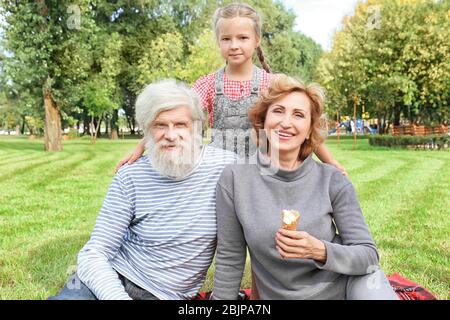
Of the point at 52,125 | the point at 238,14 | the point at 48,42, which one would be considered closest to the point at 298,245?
the point at 238,14

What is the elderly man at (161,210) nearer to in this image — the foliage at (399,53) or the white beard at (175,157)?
the white beard at (175,157)

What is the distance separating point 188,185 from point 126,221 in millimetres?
400

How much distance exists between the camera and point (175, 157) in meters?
2.85

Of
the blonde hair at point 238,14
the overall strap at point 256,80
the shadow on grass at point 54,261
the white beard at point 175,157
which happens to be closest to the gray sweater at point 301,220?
the white beard at point 175,157

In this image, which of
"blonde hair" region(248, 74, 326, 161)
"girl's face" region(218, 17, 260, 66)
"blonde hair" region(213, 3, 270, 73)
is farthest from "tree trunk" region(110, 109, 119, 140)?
"blonde hair" region(248, 74, 326, 161)

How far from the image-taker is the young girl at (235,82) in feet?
11.9

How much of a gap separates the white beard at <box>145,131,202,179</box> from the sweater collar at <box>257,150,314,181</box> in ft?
1.24

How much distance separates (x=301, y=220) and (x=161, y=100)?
3.24ft

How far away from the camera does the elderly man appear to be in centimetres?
287

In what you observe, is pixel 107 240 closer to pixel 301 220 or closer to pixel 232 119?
pixel 301 220

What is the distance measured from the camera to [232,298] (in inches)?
114

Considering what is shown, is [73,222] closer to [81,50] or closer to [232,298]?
[232,298]

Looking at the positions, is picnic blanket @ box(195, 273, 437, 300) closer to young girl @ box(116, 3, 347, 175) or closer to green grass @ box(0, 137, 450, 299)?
green grass @ box(0, 137, 450, 299)
